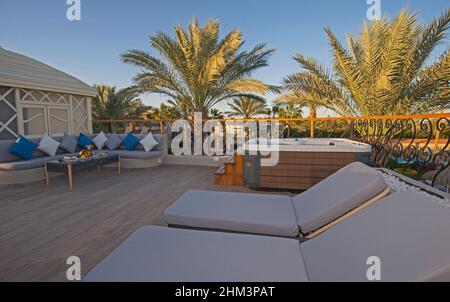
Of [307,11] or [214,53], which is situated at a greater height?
[307,11]

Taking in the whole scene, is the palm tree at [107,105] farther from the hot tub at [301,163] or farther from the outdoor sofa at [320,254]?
the outdoor sofa at [320,254]

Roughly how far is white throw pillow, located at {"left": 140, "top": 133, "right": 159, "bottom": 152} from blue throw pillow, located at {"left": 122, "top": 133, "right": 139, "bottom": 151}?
0.19 meters

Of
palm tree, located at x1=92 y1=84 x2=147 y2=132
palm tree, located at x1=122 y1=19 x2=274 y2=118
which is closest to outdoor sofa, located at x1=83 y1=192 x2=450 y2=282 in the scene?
palm tree, located at x1=122 y1=19 x2=274 y2=118

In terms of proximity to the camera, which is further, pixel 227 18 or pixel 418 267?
pixel 227 18

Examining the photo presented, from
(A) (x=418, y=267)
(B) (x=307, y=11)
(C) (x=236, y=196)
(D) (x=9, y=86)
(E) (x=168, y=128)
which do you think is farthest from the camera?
(E) (x=168, y=128)

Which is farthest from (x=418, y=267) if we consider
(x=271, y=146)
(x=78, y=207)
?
(x=78, y=207)

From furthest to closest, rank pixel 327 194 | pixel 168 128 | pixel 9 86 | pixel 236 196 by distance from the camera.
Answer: pixel 168 128 < pixel 9 86 < pixel 236 196 < pixel 327 194

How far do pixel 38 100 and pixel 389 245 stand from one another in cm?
852

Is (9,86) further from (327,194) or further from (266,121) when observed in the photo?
(327,194)

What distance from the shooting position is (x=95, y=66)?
8.20 metres

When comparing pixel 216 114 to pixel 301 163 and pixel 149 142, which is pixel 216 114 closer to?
pixel 149 142

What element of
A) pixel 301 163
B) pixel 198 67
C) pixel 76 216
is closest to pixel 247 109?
pixel 198 67

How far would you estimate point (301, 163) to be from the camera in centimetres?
402

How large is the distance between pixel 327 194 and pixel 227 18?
646 cm
